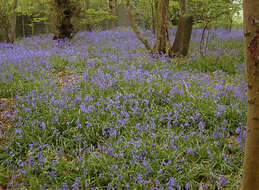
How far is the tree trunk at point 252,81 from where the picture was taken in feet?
5.13

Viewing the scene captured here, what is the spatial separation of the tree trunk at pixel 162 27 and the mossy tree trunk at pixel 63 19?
572 cm

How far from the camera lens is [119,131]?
12.4ft

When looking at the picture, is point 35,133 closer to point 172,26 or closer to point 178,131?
point 178,131

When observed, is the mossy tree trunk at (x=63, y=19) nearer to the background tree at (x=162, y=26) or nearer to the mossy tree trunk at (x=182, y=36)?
the background tree at (x=162, y=26)

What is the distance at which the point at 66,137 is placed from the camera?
13.2 feet

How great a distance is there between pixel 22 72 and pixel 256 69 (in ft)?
19.9

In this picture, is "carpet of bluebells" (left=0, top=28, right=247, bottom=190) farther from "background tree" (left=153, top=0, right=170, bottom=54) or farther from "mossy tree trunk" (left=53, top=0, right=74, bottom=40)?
"mossy tree trunk" (left=53, top=0, right=74, bottom=40)

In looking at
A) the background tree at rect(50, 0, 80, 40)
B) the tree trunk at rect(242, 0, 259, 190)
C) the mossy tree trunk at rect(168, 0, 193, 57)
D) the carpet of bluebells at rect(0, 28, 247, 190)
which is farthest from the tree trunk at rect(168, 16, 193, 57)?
the tree trunk at rect(242, 0, 259, 190)

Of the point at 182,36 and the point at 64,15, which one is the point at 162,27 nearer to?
the point at 182,36

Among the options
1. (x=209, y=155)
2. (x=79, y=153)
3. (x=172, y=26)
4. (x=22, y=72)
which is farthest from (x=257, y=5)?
(x=172, y=26)

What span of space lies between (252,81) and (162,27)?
767 centimetres

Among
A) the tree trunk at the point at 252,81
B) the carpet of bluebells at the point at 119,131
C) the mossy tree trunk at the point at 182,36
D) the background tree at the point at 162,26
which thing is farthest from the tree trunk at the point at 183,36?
the tree trunk at the point at 252,81

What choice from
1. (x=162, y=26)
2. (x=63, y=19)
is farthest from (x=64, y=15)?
(x=162, y=26)

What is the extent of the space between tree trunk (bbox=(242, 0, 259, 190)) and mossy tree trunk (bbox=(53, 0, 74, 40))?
39.5ft
